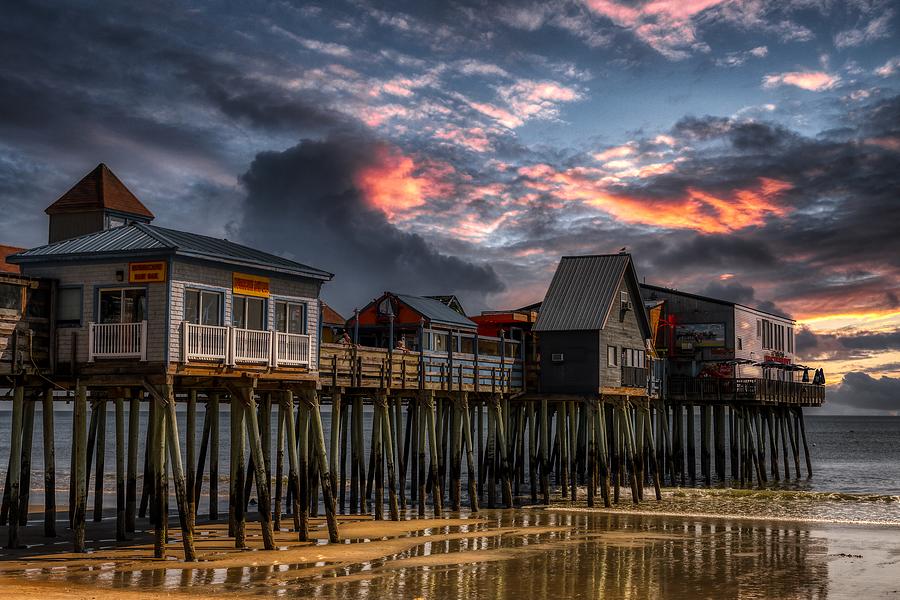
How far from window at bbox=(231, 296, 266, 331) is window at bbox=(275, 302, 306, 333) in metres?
0.64

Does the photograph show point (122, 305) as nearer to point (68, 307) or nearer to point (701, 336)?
point (68, 307)

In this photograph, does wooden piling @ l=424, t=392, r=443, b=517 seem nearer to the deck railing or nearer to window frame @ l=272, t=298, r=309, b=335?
window frame @ l=272, t=298, r=309, b=335

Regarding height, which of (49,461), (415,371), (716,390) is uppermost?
(415,371)

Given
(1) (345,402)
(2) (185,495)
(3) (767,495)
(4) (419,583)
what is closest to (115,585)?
(2) (185,495)

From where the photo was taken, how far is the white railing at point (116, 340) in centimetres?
2545

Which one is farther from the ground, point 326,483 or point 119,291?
point 119,291

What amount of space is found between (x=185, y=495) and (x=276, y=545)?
12.8 ft

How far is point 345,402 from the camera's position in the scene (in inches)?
→ 1639

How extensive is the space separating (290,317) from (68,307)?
6.13 meters

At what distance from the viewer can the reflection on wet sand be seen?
22.8 meters

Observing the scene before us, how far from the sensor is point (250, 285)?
28.0 metres

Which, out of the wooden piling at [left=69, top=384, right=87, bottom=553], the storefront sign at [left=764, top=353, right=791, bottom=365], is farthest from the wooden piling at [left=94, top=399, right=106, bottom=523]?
the storefront sign at [left=764, top=353, right=791, bottom=365]

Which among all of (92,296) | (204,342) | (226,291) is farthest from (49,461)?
(226,291)

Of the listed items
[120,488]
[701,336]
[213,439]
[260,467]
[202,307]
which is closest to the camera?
[202,307]
